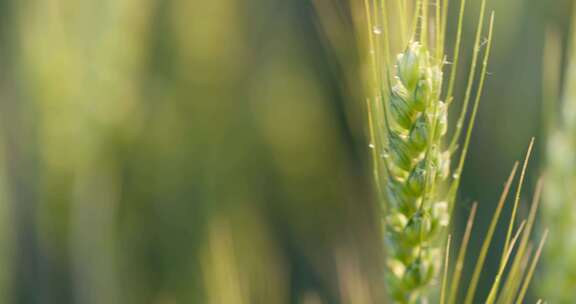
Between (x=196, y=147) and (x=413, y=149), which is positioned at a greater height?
(x=413, y=149)

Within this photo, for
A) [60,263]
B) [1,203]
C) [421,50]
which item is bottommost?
[60,263]

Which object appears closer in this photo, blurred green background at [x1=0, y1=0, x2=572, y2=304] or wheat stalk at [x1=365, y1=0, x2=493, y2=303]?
wheat stalk at [x1=365, y1=0, x2=493, y2=303]

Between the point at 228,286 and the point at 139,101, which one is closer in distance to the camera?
the point at 228,286

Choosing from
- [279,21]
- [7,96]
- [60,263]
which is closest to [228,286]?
[60,263]

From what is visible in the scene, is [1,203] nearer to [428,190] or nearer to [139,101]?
[139,101]

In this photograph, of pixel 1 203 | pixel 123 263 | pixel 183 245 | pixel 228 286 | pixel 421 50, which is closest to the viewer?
pixel 421 50

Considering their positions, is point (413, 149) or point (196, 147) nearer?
point (413, 149)

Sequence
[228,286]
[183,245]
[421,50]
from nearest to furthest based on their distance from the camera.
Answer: [421,50]
[228,286]
[183,245]

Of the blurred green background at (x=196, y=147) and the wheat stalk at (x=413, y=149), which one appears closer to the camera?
the wheat stalk at (x=413, y=149)
